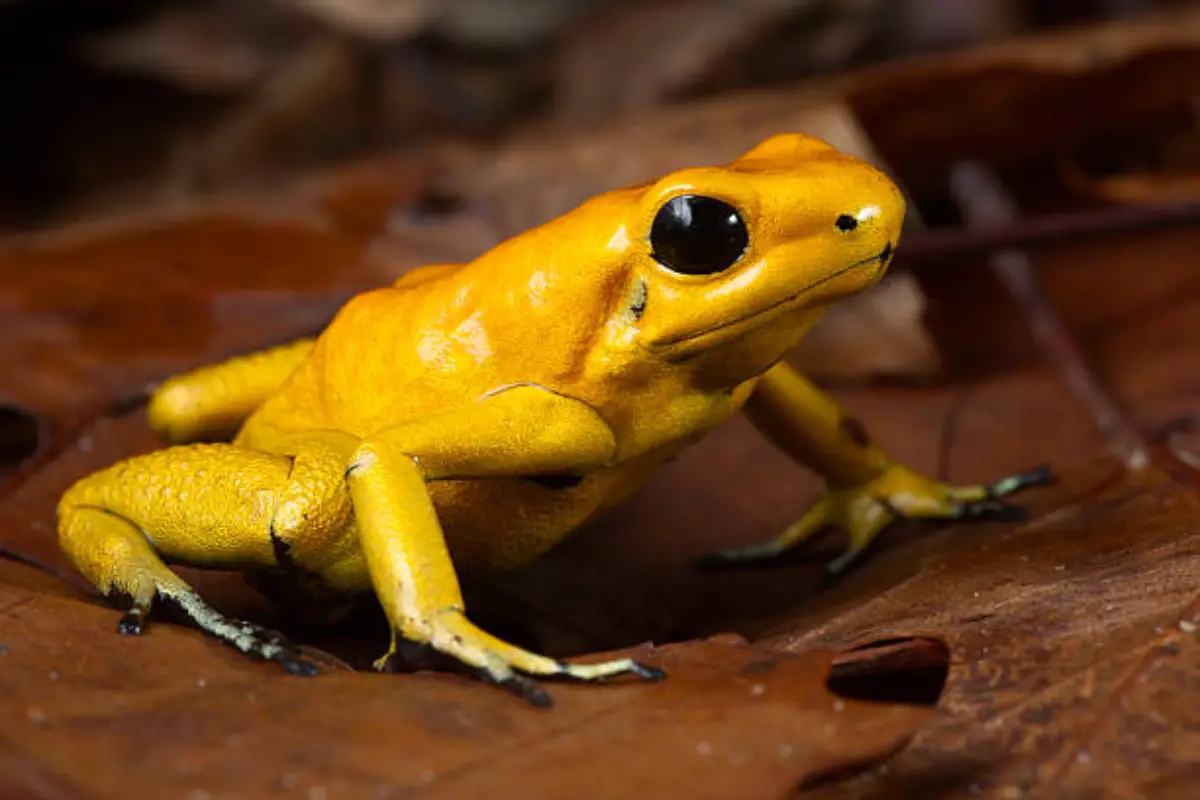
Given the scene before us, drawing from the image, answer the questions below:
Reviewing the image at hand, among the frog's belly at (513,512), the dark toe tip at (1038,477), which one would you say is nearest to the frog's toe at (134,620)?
the frog's belly at (513,512)

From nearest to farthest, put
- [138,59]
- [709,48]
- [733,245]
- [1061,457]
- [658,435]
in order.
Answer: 1. [733,245]
2. [658,435]
3. [1061,457]
4. [709,48]
5. [138,59]

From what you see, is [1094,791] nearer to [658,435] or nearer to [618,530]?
[658,435]

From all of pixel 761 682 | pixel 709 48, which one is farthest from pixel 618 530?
pixel 709 48

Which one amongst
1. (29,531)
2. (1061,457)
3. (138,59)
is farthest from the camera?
(138,59)

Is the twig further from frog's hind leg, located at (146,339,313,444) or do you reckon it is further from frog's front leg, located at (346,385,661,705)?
frog's hind leg, located at (146,339,313,444)

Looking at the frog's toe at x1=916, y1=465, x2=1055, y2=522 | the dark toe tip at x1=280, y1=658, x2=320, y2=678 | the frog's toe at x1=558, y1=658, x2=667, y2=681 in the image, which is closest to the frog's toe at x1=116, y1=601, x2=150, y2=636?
the dark toe tip at x1=280, y1=658, x2=320, y2=678
